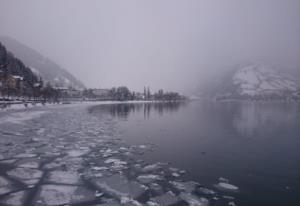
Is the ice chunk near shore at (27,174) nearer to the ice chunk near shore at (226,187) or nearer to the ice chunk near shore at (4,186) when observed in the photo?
the ice chunk near shore at (4,186)

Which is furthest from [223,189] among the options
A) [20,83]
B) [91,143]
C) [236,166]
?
[20,83]

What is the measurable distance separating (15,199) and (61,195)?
1.42 m

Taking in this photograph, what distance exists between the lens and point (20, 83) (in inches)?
3927

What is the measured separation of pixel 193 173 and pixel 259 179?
3.18m

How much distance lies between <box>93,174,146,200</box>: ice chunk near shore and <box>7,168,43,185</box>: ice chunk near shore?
2.59 meters

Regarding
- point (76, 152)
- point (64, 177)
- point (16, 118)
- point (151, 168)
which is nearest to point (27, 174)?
point (64, 177)

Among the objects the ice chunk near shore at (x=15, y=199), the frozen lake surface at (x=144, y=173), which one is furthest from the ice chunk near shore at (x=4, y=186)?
the ice chunk near shore at (x=15, y=199)

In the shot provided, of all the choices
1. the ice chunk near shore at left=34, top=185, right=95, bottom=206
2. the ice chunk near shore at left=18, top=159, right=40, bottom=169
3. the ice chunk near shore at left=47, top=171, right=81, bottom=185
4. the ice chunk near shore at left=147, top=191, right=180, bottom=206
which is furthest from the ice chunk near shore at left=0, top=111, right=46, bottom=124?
the ice chunk near shore at left=147, top=191, right=180, bottom=206

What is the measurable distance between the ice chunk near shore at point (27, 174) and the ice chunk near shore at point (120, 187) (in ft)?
8.48

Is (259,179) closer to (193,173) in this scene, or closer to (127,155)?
(193,173)

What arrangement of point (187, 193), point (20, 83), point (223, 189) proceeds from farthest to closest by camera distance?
1. point (20, 83)
2. point (223, 189)
3. point (187, 193)

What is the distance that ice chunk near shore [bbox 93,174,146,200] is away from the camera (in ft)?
25.3

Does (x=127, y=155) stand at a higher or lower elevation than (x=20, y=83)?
lower

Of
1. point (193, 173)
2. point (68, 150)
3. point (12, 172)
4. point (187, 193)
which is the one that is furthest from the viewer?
point (68, 150)
